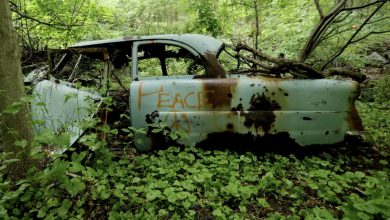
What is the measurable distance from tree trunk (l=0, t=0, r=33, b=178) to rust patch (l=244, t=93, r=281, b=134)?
230cm

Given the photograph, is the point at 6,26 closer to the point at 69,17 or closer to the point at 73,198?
the point at 73,198

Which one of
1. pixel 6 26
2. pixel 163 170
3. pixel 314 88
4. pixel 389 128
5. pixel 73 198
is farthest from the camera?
pixel 389 128

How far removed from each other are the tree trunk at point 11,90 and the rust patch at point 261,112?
7.54 feet

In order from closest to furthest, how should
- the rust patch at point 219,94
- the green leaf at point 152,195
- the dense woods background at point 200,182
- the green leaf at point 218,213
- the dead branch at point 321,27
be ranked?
the dense woods background at point 200,182, the green leaf at point 218,213, the green leaf at point 152,195, the rust patch at point 219,94, the dead branch at point 321,27

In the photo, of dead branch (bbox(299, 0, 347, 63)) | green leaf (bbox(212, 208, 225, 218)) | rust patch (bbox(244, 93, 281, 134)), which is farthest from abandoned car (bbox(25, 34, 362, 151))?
dead branch (bbox(299, 0, 347, 63))

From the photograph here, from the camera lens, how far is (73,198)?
262 centimetres

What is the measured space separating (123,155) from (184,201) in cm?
127

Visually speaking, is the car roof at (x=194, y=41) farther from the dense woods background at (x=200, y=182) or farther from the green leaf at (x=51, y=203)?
the green leaf at (x=51, y=203)

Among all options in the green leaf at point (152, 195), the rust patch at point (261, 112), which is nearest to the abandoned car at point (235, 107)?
the rust patch at point (261, 112)

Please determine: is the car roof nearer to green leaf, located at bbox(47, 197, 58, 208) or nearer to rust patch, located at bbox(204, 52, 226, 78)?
rust patch, located at bbox(204, 52, 226, 78)

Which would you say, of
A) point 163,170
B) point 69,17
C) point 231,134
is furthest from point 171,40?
point 69,17

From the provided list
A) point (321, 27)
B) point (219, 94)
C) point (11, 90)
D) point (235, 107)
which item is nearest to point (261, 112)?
point (235, 107)

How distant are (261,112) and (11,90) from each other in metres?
2.55

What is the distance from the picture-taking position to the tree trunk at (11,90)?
242 cm
